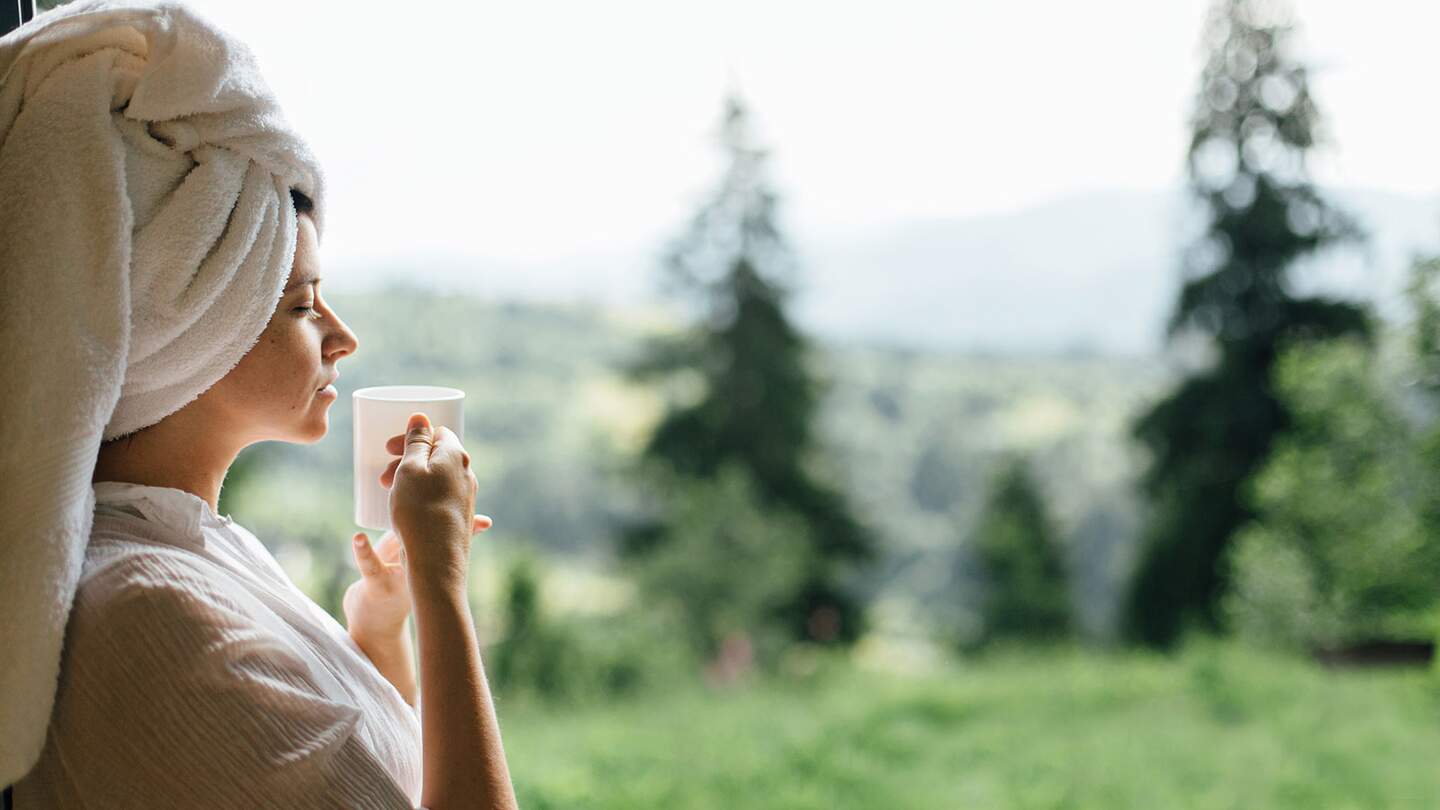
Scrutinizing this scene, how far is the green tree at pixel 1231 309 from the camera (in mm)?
5539

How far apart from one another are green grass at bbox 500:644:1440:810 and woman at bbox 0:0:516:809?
196 cm

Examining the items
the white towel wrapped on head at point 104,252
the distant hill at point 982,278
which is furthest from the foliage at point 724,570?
the white towel wrapped on head at point 104,252

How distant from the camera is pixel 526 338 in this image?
6.59m

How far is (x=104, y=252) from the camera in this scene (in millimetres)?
614

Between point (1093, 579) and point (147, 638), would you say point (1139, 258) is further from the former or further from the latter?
point (147, 638)

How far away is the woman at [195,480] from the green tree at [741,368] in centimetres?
567

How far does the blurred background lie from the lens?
4668 mm

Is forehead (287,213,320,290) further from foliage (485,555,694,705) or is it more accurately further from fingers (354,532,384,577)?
foliage (485,555,694,705)

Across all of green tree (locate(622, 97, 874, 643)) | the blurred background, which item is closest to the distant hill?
the blurred background

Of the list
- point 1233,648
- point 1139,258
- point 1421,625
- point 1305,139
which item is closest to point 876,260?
point 1139,258

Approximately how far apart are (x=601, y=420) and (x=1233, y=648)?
3452mm

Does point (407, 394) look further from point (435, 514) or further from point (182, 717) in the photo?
point (182, 717)

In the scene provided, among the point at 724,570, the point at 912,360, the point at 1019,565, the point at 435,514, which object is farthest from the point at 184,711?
the point at 912,360

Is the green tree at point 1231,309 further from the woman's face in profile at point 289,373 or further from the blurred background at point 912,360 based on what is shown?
the woman's face in profile at point 289,373
